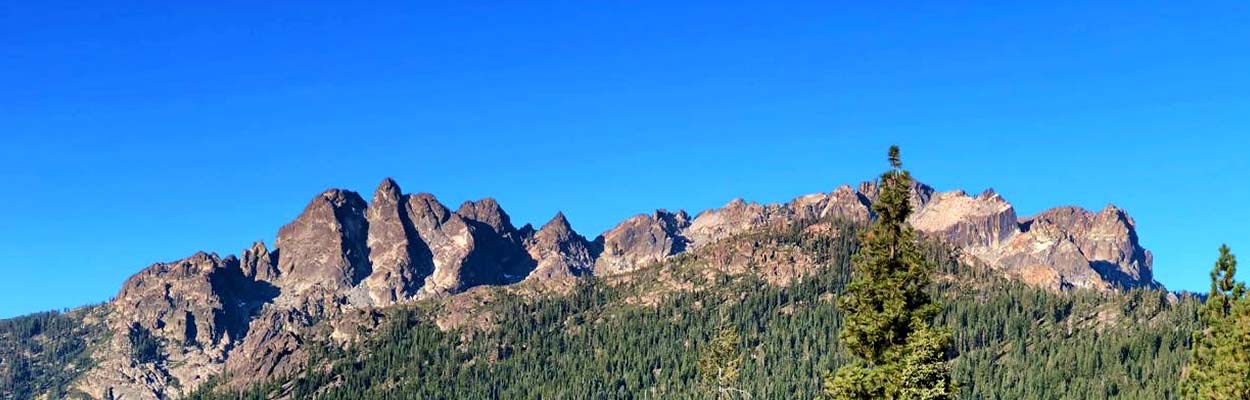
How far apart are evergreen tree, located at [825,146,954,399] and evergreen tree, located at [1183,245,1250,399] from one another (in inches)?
1443

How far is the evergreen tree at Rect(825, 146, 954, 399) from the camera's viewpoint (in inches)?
2606

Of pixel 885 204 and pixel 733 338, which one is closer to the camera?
pixel 885 204

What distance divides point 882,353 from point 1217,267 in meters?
42.7

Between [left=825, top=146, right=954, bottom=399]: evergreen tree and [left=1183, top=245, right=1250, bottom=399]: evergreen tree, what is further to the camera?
[left=1183, top=245, right=1250, bottom=399]: evergreen tree

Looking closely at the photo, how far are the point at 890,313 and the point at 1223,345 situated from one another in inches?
1620

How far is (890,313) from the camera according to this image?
223 ft

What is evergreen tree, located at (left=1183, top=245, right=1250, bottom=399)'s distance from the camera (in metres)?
93.8

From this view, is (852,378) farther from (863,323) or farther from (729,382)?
(729,382)

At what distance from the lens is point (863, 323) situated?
6894 centimetres

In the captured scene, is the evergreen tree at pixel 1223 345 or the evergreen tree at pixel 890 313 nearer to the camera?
the evergreen tree at pixel 890 313

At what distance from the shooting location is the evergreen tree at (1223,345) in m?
93.8

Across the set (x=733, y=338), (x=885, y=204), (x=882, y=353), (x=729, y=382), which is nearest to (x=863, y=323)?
(x=882, y=353)

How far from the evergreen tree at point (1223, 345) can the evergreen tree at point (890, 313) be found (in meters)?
36.7

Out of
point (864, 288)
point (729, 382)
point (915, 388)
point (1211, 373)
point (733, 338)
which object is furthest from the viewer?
point (729, 382)
